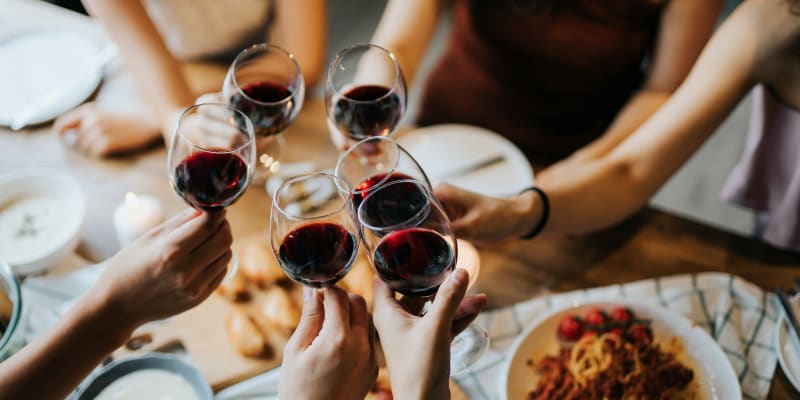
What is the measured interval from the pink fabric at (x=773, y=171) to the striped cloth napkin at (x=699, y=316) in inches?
11.8

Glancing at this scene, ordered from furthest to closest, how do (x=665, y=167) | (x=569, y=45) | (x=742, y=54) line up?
(x=569, y=45)
(x=665, y=167)
(x=742, y=54)

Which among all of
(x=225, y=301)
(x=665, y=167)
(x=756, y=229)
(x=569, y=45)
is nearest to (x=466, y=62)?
(x=569, y=45)

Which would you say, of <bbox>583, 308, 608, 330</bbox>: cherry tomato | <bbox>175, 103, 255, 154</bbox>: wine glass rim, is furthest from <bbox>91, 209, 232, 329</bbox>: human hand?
<bbox>583, 308, 608, 330</bbox>: cherry tomato

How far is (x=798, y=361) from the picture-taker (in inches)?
44.7

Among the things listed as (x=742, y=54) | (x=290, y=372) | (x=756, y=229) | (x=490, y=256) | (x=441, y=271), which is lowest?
(x=756, y=229)

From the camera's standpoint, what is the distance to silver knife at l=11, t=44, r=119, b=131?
169 cm

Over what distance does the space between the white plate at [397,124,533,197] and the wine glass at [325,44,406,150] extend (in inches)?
10.5

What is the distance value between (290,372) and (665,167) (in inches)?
37.6

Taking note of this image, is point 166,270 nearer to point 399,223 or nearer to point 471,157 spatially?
point 399,223

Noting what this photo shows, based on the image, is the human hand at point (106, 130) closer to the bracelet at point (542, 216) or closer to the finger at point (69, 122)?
the finger at point (69, 122)

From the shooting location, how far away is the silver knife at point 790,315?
1.15m

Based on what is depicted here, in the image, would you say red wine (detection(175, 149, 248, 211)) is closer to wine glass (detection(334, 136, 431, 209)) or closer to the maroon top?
A: wine glass (detection(334, 136, 431, 209))

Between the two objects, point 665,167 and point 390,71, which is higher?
point 390,71

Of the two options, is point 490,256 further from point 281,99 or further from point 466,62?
point 466,62
